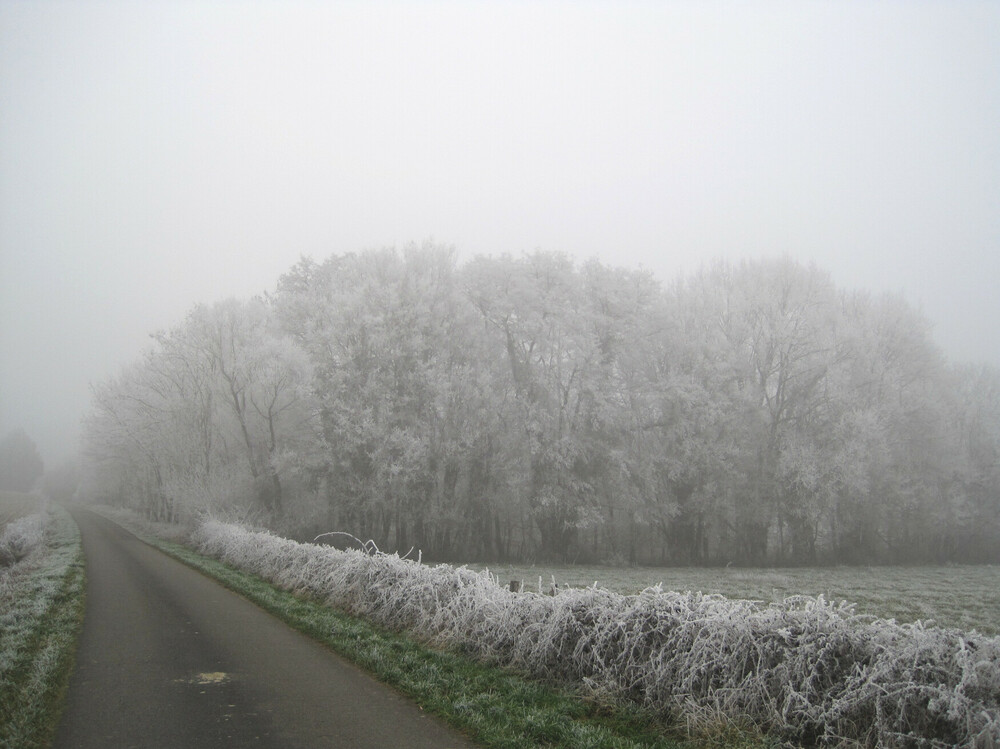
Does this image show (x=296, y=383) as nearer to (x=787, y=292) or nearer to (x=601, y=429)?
(x=601, y=429)

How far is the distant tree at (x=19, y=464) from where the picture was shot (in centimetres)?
13412

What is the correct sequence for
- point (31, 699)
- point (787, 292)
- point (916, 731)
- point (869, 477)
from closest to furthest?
point (916, 731) → point (31, 699) → point (869, 477) → point (787, 292)

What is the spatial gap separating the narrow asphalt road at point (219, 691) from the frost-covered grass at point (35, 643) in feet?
0.76

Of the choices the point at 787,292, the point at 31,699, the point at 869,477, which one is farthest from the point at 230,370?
the point at 869,477

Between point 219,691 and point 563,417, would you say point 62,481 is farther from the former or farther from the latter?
point 219,691

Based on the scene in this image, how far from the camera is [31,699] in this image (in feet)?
→ 22.6

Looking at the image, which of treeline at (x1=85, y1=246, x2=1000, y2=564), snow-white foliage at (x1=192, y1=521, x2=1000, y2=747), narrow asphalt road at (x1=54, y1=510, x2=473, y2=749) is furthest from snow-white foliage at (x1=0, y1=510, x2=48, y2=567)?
snow-white foliage at (x1=192, y1=521, x2=1000, y2=747)

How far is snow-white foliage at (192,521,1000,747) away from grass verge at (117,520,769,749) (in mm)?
264

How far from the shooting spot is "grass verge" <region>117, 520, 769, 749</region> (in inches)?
239

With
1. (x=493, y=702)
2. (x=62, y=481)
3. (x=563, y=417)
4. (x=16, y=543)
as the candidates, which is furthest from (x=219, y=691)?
(x=62, y=481)

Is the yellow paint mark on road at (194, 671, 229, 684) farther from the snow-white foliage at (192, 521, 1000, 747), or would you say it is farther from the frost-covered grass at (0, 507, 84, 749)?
the snow-white foliage at (192, 521, 1000, 747)

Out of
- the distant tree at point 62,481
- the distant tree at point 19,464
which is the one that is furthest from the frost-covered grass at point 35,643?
the distant tree at point 19,464

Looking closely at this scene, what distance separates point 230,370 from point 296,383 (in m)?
5.17

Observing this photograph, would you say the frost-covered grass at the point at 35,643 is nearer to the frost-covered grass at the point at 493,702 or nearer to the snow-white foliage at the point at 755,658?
the frost-covered grass at the point at 493,702
